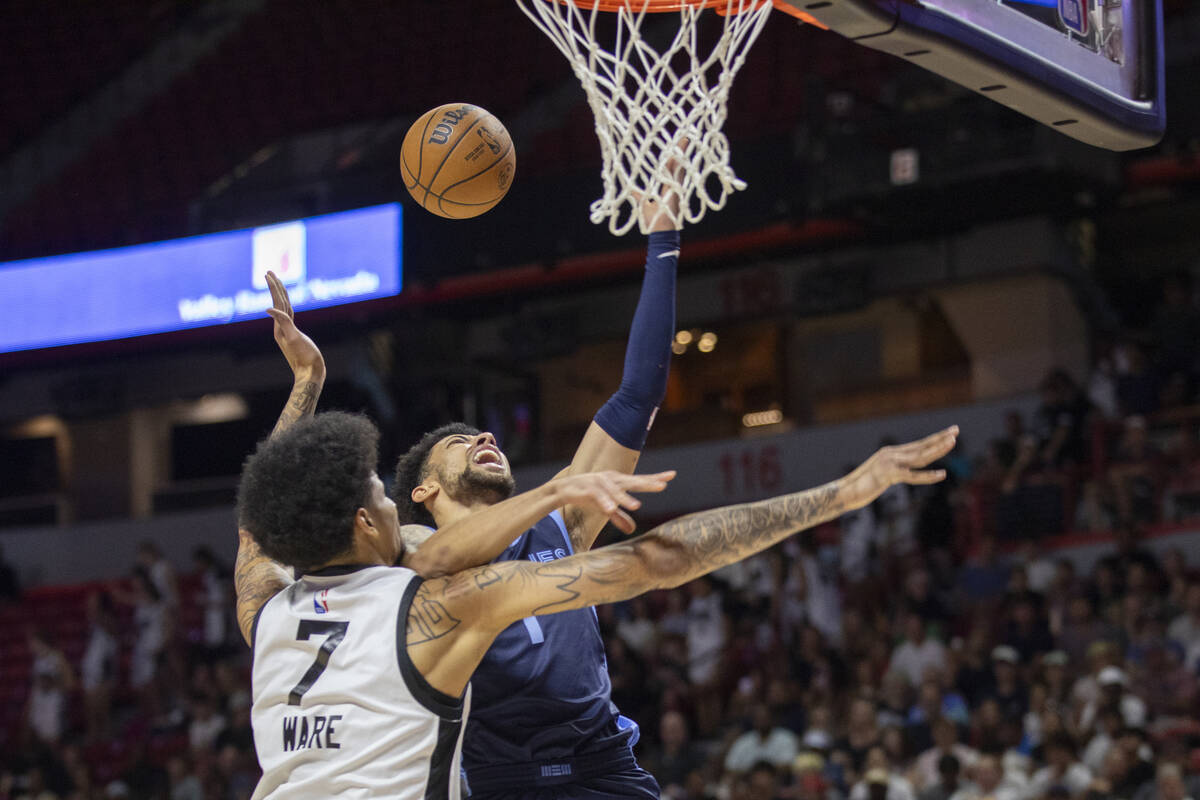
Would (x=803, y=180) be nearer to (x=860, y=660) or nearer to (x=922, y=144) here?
(x=922, y=144)

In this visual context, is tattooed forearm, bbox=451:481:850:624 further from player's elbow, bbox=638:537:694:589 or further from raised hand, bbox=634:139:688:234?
raised hand, bbox=634:139:688:234

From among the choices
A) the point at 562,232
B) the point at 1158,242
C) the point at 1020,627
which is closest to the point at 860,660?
the point at 1020,627

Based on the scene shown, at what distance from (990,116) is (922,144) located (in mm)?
536

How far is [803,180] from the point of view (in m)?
11.8

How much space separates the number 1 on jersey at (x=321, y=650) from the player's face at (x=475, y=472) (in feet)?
2.79

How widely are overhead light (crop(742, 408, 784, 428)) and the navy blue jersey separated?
40.3 ft

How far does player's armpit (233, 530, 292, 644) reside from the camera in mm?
2998

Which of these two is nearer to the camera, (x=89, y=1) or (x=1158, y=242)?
(x=1158, y=242)

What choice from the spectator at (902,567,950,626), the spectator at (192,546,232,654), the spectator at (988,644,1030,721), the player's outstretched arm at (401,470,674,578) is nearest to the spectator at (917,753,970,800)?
the spectator at (988,644,1030,721)

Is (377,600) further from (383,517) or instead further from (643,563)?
(643,563)

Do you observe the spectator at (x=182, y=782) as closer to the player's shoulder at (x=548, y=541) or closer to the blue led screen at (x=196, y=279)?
the blue led screen at (x=196, y=279)

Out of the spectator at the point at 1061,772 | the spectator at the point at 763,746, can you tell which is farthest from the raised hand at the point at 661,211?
the spectator at the point at 763,746

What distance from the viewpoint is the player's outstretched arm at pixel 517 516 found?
2609mm

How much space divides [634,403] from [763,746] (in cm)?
609
